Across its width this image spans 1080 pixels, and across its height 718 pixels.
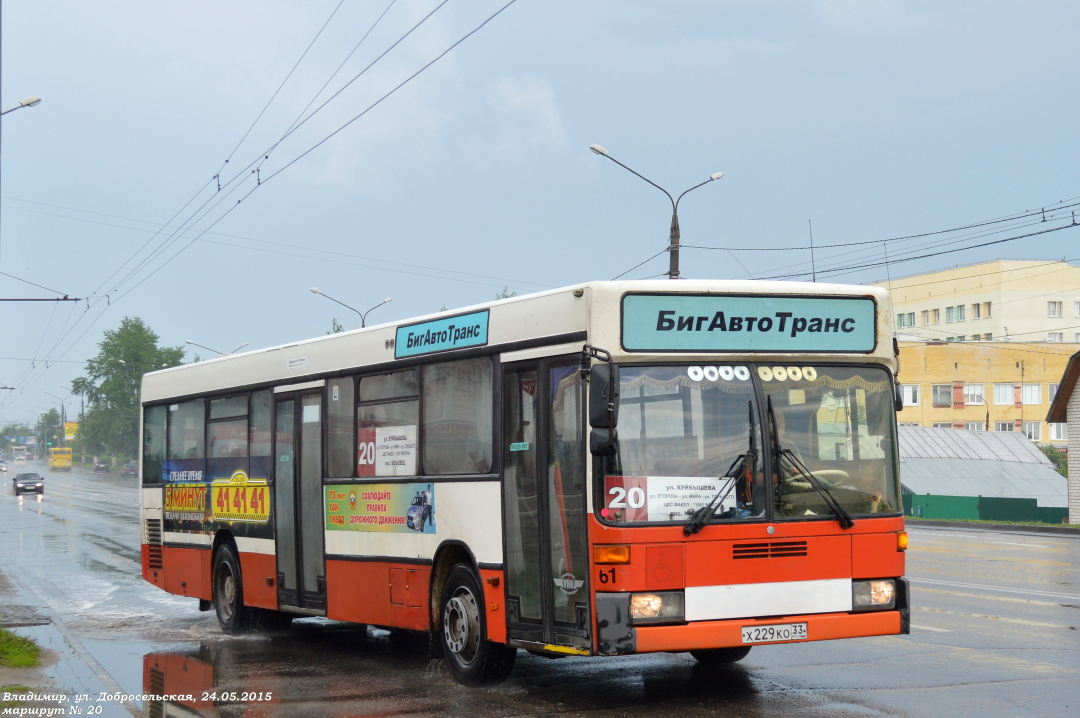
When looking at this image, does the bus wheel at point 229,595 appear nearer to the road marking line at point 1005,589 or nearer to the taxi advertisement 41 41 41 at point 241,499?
the taxi advertisement 41 41 41 at point 241,499

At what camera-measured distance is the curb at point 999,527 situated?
114 ft

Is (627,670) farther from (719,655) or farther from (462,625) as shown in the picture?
(462,625)

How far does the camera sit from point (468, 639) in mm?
9500

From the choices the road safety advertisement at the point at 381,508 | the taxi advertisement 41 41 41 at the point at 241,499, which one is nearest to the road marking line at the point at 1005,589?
the road safety advertisement at the point at 381,508

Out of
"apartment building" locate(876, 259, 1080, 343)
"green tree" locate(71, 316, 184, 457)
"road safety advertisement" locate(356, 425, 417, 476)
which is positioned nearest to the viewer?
"road safety advertisement" locate(356, 425, 417, 476)

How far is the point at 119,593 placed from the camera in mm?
18047

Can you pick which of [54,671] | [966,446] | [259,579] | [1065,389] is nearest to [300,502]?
[259,579]

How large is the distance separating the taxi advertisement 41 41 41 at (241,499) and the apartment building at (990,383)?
3071 inches

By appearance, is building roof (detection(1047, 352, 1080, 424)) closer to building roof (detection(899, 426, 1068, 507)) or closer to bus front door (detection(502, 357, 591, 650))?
building roof (detection(899, 426, 1068, 507))

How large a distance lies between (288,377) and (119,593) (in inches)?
285

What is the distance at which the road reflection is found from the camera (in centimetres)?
853

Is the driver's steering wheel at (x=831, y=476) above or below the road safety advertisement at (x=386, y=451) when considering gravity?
below

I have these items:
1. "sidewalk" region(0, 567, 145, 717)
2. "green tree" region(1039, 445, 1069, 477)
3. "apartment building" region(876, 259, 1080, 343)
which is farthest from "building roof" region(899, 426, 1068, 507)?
"sidewalk" region(0, 567, 145, 717)

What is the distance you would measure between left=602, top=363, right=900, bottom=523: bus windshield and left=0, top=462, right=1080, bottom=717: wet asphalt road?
136 cm
